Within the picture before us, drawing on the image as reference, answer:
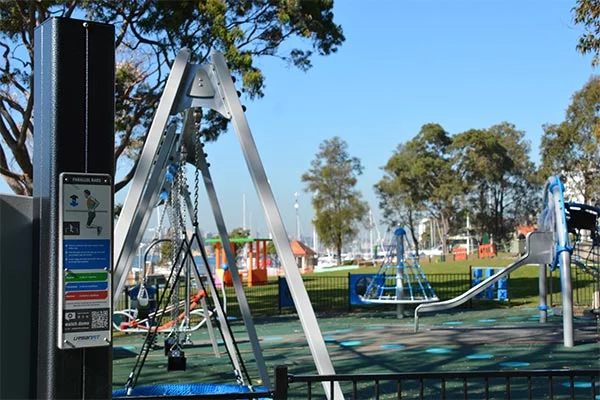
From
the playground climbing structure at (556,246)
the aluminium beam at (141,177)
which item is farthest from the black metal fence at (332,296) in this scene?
the aluminium beam at (141,177)

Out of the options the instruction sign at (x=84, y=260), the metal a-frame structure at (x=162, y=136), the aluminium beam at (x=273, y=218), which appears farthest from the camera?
the metal a-frame structure at (x=162, y=136)

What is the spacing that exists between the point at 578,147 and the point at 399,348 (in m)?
40.1

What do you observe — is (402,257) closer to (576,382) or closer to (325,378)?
(576,382)

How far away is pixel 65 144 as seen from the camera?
3469mm

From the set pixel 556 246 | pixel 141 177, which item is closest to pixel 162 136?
pixel 141 177

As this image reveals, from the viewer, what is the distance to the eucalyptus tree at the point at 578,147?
44.5 metres

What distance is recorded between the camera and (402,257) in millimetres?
19453

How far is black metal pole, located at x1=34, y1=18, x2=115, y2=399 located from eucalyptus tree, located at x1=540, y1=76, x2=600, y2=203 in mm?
42056

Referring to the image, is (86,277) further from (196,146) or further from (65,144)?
(196,146)

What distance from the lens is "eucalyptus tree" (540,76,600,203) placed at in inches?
1753

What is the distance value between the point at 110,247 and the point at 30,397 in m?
0.82

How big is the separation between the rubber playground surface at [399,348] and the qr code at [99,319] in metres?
6.05

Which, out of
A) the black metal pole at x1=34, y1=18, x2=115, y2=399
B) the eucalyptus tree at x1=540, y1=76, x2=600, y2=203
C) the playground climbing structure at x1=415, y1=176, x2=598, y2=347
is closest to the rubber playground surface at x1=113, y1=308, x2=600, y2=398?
the playground climbing structure at x1=415, y1=176, x2=598, y2=347

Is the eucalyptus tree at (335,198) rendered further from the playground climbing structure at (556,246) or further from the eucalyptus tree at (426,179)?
the playground climbing structure at (556,246)
